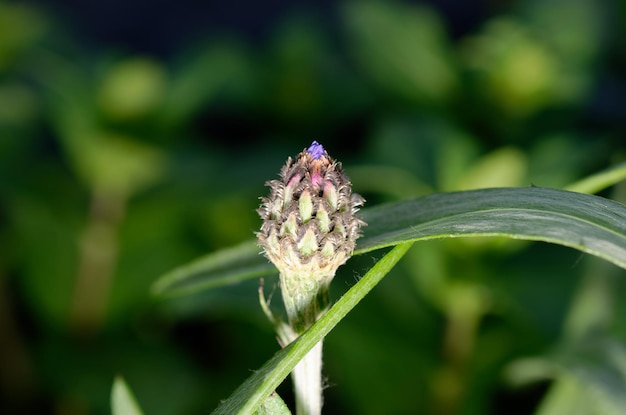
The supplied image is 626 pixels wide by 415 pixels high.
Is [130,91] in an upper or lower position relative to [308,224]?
upper

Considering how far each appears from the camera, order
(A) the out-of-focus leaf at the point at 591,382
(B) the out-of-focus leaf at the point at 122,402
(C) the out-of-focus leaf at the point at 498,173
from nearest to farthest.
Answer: (B) the out-of-focus leaf at the point at 122,402 → (A) the out-of-focus leaf at the point at 591,382 → (C) the out-of-focus leaf at the point at 498,173

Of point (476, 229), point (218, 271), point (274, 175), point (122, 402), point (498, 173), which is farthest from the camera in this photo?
point (274, 175)

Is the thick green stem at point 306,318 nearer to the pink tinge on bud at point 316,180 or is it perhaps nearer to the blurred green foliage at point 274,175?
the pink tinge on bud at point 316,180

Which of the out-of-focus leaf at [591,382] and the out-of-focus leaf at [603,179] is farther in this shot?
the out-of-focus leaf at [591,382]

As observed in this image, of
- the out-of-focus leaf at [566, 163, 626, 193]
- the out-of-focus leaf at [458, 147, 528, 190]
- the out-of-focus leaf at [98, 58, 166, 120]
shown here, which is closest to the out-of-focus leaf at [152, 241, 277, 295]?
the out-of-focus leaf at [566, 163, 626, 193]

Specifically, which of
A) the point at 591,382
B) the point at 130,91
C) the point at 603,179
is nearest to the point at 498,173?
the point at 591,382

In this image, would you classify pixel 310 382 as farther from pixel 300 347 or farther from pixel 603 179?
pixel 603 179

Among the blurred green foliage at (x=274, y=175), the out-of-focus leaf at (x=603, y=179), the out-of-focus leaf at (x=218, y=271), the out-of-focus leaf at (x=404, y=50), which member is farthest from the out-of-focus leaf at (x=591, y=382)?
the out-of-focus leaf at (x=404, y=50)
